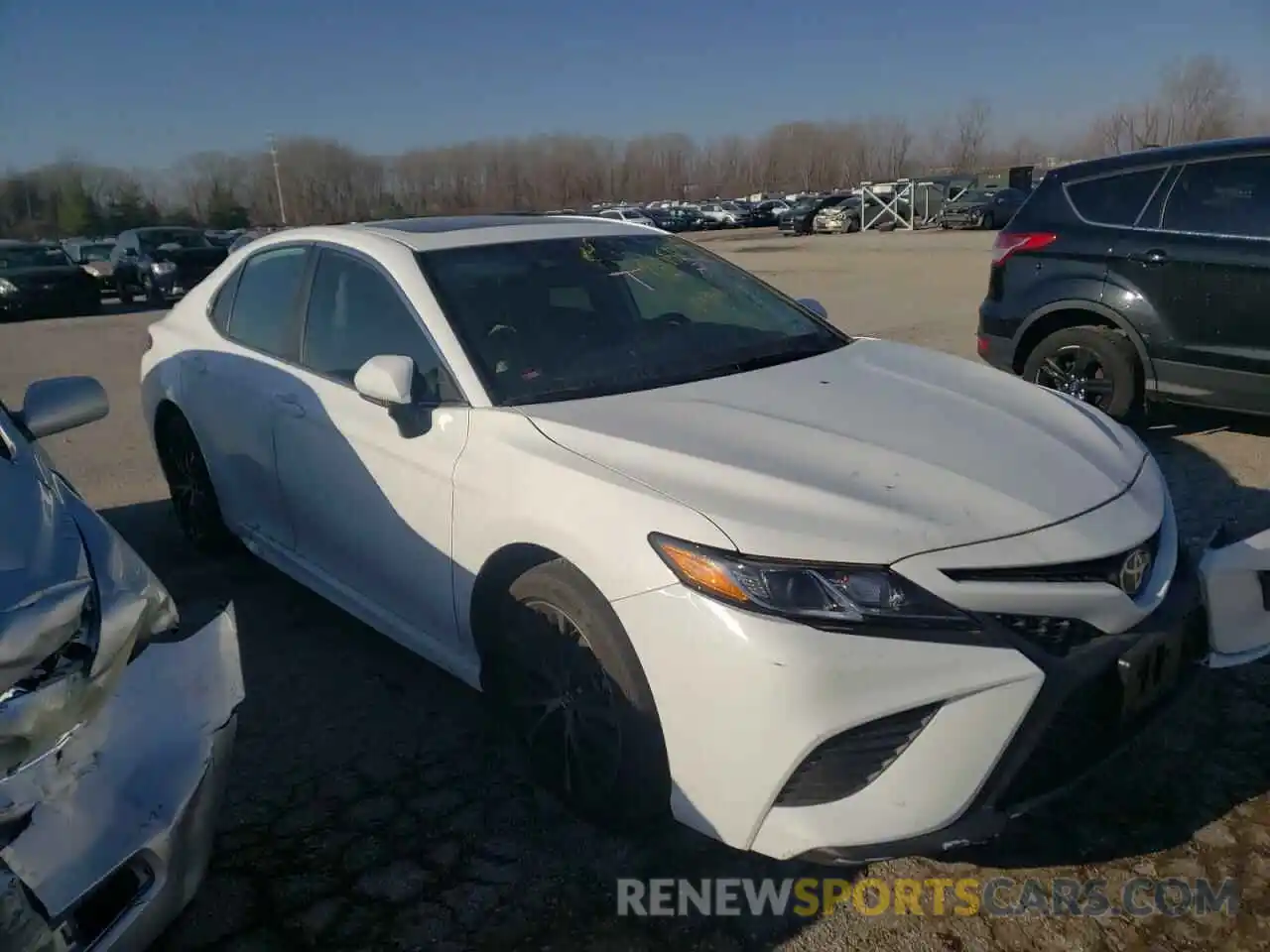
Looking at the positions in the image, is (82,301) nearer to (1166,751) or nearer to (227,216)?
(1166,751)

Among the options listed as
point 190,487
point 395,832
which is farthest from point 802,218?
point 395,832

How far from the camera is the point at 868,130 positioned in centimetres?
10619

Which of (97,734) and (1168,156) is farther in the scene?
(1168,156)

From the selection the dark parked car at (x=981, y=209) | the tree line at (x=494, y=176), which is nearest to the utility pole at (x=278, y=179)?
the tree line at (x=494, y=176)

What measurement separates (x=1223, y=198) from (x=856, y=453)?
430cm

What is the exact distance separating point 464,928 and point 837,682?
43.3 inches

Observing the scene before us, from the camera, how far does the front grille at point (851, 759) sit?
2.12 meters

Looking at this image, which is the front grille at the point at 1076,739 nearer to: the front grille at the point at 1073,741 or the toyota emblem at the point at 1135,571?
the front grille at the point at 1073,741

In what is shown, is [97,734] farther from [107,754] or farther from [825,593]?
[825,593]

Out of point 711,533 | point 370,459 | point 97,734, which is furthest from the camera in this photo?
point 370,459

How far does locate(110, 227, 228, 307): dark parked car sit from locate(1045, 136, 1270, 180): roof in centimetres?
1871

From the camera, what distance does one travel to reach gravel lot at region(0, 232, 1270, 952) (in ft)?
7.82

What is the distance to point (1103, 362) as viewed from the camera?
5965 millimetres

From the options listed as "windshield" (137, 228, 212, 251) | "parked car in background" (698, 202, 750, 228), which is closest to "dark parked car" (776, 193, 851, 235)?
"parked car in background" (698, 202, 750, 228)
